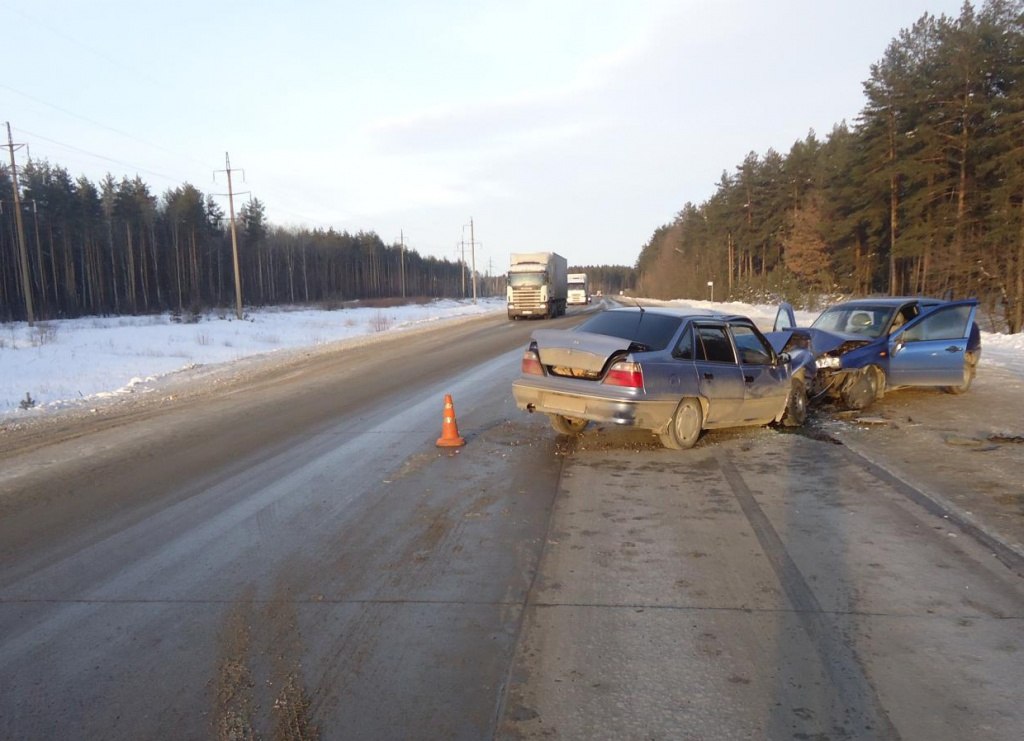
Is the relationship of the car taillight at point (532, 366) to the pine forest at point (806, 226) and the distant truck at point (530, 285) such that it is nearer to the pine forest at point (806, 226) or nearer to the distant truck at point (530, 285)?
the pine forest at point (806, 226)

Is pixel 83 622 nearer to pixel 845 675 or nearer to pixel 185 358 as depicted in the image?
pixel 845 675

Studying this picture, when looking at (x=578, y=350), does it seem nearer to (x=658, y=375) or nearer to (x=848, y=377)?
(x=658, y=375)

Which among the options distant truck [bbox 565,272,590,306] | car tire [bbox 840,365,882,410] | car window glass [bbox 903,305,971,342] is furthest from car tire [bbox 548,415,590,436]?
distant truck [bbox 565,272,590,306]

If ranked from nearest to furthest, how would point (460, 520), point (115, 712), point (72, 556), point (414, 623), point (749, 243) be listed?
point (115, 712)
point (414, 623)
point (72, 556)
point (460, 520)
point (749, 243)

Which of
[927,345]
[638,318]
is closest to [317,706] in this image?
[638,318]

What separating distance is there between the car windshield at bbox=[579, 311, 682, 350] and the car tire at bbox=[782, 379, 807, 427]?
7.63ft

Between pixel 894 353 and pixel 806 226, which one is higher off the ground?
pixel 806 226

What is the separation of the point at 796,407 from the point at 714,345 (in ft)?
6.67

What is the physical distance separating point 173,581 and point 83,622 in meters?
0.60

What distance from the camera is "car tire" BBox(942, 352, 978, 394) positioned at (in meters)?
10.9

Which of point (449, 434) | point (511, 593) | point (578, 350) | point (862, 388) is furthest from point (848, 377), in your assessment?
point (511, 593)

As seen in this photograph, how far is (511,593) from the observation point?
4176 mm

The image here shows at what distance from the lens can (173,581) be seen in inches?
175

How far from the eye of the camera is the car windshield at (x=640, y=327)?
7.85m
